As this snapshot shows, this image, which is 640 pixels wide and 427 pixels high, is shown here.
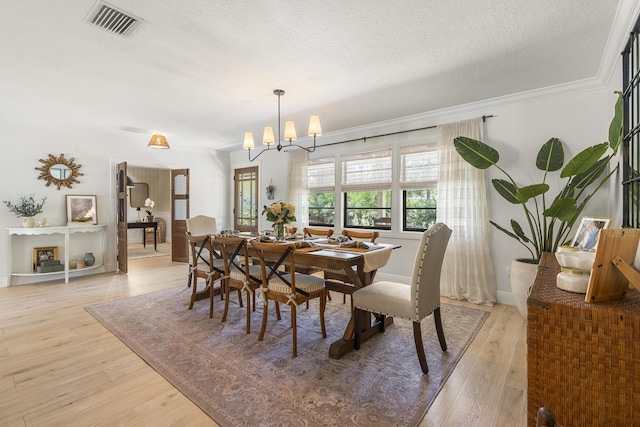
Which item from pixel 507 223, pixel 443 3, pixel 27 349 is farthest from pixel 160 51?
pixel 507 223

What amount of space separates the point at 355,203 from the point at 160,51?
Answer: 349cm

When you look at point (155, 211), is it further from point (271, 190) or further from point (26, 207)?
point (271, 190)

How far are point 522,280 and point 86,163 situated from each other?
6.55m

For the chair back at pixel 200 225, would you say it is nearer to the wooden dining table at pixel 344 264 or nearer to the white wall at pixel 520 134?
the wooden dining table at pixel 344 264

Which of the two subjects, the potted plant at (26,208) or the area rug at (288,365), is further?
the potted plant at (26,208)

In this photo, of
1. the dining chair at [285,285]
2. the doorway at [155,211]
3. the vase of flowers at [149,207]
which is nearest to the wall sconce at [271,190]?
the doorway at [155,211]

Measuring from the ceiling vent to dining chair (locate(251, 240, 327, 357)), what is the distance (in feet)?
5.98

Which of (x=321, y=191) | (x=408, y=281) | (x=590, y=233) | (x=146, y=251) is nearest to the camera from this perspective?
(x=590, y=233)

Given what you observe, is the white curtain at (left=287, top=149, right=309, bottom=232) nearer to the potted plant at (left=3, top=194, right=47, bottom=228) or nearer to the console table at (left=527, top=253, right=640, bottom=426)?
the potted plant at (left=3, top=194, right=47, bottom=228)

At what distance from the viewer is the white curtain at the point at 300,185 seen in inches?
220

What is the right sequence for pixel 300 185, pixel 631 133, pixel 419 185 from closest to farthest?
pixel 631 133 < pixel 419 185 < pixel 300 185

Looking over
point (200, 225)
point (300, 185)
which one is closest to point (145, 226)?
point (200, 225)

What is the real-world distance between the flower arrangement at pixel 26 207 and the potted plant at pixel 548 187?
6.05 metres

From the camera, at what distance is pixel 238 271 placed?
10.2ft
